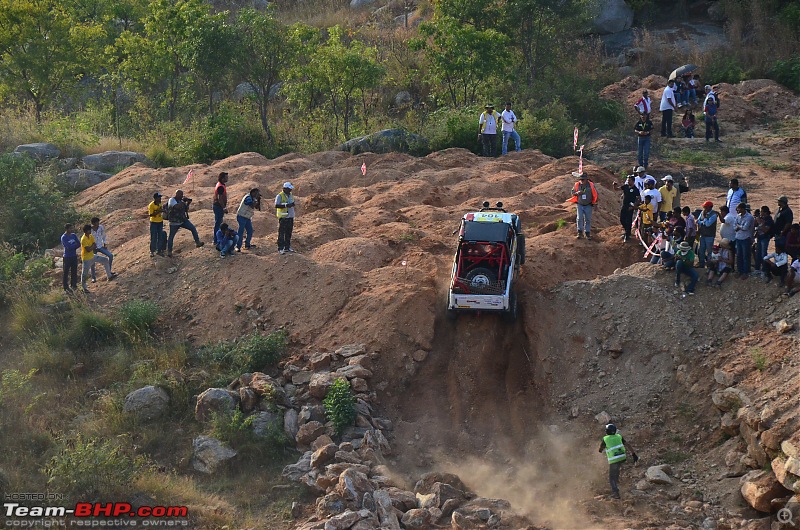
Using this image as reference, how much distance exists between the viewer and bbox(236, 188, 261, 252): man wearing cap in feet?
57.9

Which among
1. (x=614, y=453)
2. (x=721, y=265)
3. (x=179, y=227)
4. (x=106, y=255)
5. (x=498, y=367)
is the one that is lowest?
(x=614, y=453)

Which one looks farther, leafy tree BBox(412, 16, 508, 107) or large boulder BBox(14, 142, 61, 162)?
leafy tree BBox(412, 16, 508, 107)

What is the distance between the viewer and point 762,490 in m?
11.9

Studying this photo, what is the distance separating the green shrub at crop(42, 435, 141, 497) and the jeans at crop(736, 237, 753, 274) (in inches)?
396

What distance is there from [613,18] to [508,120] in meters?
15.3

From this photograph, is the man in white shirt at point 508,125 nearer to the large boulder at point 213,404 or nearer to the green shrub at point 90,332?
the green shrub at point 90,332

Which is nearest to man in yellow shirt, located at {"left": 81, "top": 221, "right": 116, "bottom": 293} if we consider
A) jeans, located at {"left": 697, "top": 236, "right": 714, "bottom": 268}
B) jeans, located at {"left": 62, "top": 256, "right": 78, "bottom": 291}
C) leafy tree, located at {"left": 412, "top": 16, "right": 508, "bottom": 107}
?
jeans, located at {"left": 62, "top": 256, "right": 78, "bottom": 291}

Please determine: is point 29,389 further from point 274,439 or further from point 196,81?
point 196,81

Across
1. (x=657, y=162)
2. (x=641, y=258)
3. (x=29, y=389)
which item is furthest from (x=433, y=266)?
(x=657, y=162)

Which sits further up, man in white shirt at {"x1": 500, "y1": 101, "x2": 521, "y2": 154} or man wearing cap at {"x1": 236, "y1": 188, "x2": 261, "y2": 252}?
man in white shirt at {"x1": 500, "y1": 101, "x2": 521, "y2": 154}

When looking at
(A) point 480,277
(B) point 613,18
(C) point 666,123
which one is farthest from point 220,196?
(B) point 613,18

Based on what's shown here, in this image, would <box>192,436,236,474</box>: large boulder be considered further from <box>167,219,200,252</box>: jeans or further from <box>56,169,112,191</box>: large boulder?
<box>56,169,112,191</box>: large boulder

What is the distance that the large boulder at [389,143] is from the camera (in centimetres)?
2572

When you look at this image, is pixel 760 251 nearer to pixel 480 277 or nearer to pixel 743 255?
pixel 743 255
